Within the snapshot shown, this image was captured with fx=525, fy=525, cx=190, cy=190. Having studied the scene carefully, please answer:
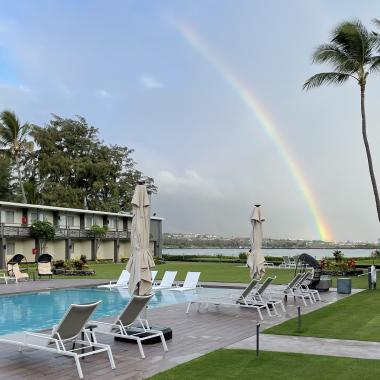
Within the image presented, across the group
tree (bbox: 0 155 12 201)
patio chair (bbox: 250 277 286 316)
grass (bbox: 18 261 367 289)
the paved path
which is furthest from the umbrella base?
tree (bbox: 0 155 12 201)

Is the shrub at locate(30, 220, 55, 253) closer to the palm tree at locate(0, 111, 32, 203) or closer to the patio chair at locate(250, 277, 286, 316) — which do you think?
the palm tree at locate(0, 111, 32, 203)

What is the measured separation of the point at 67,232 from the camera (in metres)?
45.0

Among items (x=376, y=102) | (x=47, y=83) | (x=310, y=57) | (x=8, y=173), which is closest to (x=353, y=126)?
→ (x=376, y=102)

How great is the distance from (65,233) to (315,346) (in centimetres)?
3871

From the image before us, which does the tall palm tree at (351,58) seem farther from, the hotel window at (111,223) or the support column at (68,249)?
the hotel window at (111,223)

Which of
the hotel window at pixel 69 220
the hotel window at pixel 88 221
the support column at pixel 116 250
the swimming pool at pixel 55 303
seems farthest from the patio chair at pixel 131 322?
the support column at pixel 116 250

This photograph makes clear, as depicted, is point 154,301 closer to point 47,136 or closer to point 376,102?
point 376,102

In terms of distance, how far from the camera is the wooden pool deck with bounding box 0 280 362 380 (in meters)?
6.58

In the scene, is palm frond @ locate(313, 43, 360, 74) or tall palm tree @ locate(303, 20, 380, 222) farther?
palm frond @ locate(313, 43, 360, 74)

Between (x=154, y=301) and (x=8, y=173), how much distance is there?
4583cm

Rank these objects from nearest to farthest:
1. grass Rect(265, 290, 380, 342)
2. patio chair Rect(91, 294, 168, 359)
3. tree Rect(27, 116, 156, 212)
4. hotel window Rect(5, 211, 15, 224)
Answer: patio chair Rect(91, 294, 168, 359)
grass Rect(265, 290, 380, 342)
hotel window Rect(5, 211, 15, 224)
tree Rect(27, 116, 156, 212)

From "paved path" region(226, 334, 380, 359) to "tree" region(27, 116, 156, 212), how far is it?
157ft

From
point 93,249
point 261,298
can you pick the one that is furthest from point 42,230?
point 261,298

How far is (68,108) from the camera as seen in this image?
187 ft
